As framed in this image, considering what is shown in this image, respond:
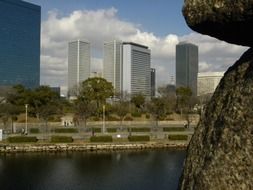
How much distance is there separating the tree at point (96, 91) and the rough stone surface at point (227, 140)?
66.1 meters

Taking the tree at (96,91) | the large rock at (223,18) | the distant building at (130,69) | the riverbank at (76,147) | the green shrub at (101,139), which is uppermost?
the distant building at (130,69)

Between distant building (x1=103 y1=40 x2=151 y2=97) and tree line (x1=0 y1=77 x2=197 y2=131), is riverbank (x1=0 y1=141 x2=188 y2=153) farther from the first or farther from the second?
distant building (x1=103 y1=40 x2=151 y2=97)

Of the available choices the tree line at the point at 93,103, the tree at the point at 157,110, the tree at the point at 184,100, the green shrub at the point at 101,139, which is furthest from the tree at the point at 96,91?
the green shrub at the point at 101,139

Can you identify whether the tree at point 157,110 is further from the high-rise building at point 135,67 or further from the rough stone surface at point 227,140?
the high-rise building at point 135,67

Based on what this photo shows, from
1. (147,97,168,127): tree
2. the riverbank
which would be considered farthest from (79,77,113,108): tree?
the riverbank

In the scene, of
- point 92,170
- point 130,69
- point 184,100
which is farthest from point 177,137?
point 130,69

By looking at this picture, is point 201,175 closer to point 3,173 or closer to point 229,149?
point 229,149

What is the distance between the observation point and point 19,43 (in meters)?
158

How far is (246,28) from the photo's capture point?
475cm

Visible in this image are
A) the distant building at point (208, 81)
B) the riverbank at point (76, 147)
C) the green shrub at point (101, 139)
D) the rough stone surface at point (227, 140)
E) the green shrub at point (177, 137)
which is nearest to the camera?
the rough stone surface at point (227, 140)

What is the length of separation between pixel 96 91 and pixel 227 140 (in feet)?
225

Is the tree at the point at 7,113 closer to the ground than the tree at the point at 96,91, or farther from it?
closer to the ground

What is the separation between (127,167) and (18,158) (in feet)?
36.1

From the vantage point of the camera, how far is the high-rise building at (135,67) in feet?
606
